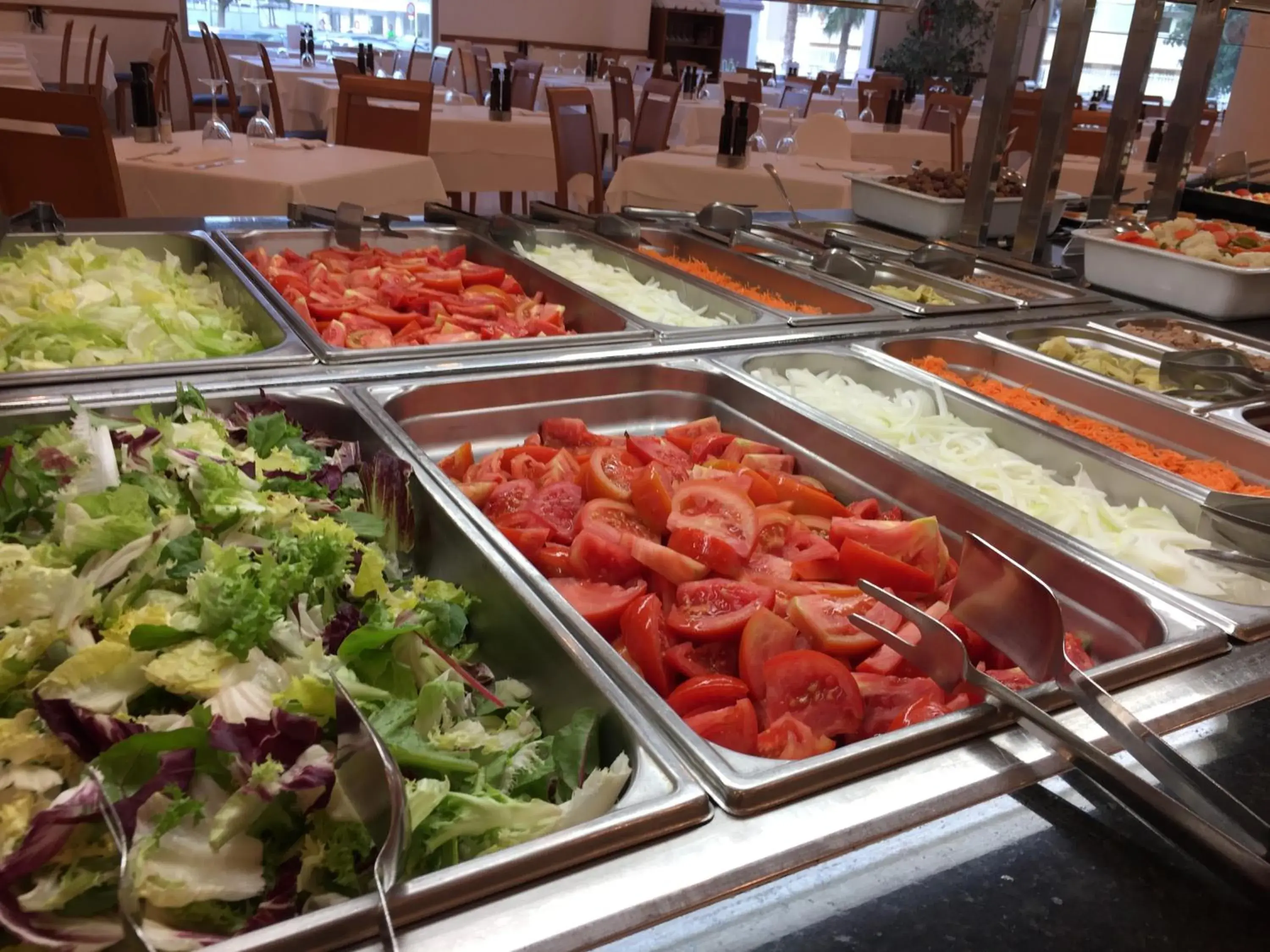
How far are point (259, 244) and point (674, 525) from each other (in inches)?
62.3

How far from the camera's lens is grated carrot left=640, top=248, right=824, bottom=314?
8.13 feet

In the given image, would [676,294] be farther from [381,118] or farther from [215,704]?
[381,118]

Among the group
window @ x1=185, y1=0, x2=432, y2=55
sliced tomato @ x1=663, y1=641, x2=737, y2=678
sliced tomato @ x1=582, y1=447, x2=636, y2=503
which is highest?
window @ x1=185, y1=0, x2=432, y2=55

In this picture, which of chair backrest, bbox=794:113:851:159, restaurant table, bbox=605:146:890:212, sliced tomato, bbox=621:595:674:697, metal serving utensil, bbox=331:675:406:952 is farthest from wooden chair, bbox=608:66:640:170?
metal serving utensil, bbox=331:675:406:952

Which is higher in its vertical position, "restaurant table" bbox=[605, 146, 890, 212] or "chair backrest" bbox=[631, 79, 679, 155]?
"chair backrest" bbox=[631, 79, 679, 155]

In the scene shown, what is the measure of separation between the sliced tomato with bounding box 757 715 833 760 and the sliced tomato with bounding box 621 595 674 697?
163mm

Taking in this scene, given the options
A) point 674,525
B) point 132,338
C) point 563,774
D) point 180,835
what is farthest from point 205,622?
point 132,338

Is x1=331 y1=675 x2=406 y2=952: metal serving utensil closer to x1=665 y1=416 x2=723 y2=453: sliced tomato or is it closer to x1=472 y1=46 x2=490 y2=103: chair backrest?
x1=665 y1=416 x2=723 y2=453: sliced tomato

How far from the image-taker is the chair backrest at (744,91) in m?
9.10

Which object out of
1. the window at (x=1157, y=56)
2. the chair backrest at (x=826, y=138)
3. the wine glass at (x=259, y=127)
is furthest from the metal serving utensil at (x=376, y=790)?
the window at (x=1157, y=56)

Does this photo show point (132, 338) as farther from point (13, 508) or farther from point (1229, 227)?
point (1229, 227)

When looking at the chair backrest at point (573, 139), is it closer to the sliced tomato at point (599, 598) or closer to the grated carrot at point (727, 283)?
the grated carrot at point (727, 283)

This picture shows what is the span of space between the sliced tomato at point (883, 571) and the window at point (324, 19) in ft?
37.4

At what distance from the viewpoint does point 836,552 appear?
139 centimetres
